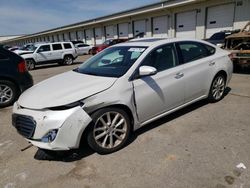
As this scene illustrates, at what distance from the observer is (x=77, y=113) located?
2789mm

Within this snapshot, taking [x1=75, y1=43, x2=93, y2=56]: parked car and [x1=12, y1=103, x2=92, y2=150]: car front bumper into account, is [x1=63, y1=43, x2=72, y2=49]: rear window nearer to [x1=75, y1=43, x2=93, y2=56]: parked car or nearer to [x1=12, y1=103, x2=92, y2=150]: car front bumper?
[x1=75, y1=43, x2=93, y2=56]: parked car

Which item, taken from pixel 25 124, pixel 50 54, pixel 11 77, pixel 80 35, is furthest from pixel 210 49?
pixel 80 35

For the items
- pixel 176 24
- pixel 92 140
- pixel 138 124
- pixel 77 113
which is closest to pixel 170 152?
pixel 138 124

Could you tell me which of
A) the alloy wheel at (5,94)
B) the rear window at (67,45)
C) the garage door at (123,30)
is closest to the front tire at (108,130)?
the alloy wheel at (5,94)

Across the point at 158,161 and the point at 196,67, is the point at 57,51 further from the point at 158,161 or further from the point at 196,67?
the point at 158,161

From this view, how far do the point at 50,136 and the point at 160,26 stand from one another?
67.5 feet

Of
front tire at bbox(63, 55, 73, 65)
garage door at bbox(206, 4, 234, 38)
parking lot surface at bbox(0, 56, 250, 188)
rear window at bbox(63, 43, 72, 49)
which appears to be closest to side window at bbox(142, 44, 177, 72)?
parking lot surface at bbox(0, 56, 250, 188)

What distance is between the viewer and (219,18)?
52.7ft

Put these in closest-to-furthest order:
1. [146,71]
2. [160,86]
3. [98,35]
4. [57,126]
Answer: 1. [57,126]
2. [146,71]
3. [160,86]
4. [98,35]

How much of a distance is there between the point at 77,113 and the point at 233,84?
5647 millimetres

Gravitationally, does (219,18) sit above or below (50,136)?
above

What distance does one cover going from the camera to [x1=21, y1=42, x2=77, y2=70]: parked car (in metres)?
14.8

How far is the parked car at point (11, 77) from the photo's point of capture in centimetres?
582

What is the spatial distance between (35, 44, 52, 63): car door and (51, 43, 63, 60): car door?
0.89 feet
